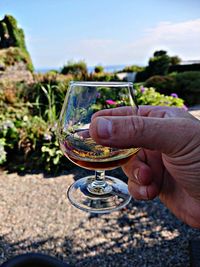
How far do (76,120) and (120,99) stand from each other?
19 cm

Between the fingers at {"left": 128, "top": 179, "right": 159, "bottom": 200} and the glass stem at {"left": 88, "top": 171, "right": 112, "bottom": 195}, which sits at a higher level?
the glass stem at {"left": 88, "top": 171, "right": 112, "bottom": 195}

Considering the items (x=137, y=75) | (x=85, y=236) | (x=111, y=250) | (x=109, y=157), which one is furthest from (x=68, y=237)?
(x=137, y=75)

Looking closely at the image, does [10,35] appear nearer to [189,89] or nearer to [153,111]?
[189,89]

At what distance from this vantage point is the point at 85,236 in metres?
3.34

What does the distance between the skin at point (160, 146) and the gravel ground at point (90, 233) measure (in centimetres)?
151

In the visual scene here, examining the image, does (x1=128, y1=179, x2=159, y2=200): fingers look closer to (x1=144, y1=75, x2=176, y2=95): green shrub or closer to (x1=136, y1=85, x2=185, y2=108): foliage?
(x1=136, y1=85, x2=185, y2=108): foliage

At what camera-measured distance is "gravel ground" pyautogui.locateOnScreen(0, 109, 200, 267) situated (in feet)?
10.0

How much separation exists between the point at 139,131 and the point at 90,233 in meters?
2.58

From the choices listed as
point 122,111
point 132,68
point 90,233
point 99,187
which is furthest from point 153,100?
point 132,68

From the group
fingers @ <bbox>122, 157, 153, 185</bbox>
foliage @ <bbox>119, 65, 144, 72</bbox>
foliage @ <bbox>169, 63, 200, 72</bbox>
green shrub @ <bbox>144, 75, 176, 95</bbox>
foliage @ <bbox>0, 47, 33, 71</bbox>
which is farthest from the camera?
foliage @ <bbox>119, 65, 144, 72</bbox>

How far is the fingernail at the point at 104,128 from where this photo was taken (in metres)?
1.03

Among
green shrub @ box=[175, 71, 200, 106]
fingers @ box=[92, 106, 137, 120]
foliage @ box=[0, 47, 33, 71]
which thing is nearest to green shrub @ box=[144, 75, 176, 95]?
green shrub @ box=[175, 71, 200, 106]

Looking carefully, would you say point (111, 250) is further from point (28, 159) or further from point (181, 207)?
point (28, 159)

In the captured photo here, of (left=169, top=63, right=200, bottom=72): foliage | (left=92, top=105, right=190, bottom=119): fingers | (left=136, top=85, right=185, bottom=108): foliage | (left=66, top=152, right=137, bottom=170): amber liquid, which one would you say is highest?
(left=92, top=105, right=190, bottom=119): fingers
